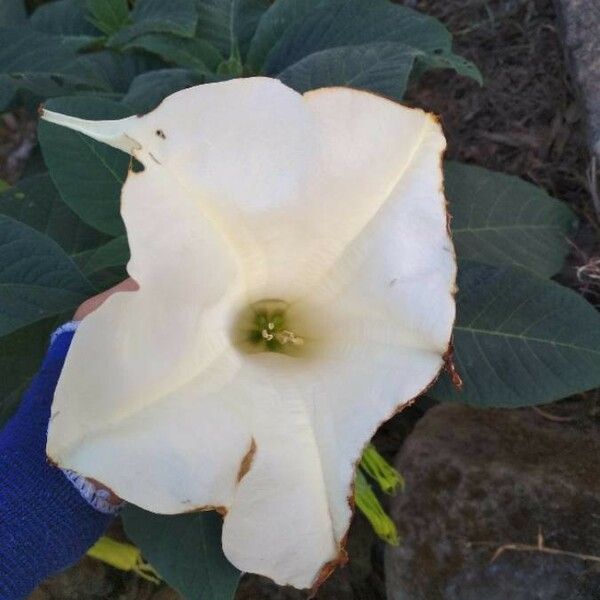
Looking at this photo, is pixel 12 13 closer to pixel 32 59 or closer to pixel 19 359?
pixel 32 59

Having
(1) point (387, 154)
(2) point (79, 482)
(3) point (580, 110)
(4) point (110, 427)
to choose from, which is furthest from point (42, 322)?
(3) point (580, 110)

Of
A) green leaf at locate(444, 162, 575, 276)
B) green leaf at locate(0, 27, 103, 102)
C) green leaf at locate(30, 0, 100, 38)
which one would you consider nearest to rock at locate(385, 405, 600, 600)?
green leaf at locate(444, 162, 575, 276)

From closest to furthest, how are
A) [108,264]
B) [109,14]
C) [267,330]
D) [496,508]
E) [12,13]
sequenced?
[267,330], [108,264], [496,508], [109,14], [12,13]

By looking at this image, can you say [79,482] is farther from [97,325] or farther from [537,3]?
[537,3]

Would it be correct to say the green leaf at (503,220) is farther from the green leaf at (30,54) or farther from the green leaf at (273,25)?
the green leaf at (30,54)

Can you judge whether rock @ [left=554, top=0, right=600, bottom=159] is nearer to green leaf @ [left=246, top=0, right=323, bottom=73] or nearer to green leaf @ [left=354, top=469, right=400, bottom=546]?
green leaf @ [left=246, top=0, right=323, bottom=73]

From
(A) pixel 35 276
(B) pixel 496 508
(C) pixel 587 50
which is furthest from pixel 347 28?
(B) pixel 496 508
